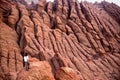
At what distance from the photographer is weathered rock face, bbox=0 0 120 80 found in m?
44.5

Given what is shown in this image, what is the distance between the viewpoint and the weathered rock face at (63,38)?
44.5m

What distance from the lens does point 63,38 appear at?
56.0 metres

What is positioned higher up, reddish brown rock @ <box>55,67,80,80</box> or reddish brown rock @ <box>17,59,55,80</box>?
reddish brown rock @ <box>17,59,55,80</box>

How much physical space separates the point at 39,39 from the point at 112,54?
74.0 ft

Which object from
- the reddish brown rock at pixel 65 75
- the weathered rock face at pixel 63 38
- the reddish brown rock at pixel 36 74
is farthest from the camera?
the weathered rock face at pixel 63 38

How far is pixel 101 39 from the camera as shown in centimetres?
6003

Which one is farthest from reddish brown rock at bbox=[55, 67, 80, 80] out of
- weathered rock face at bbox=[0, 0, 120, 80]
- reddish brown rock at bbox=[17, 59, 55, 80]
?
reddish brown rock at bbox=[17, 59, 55, 80]

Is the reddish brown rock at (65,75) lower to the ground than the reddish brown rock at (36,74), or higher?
lower

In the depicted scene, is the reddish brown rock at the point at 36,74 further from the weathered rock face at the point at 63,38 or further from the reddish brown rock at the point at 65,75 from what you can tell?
the weathered rock face at the point at 63,38

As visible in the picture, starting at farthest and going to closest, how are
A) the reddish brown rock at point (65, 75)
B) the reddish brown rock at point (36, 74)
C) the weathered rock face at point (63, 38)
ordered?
1. the weathered rock face at point (63, 38)
2. the reddish brown rock at point (65, 75)
3. the reddish brown rock at point (36, 74)

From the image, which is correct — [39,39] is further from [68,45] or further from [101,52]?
[101,52]

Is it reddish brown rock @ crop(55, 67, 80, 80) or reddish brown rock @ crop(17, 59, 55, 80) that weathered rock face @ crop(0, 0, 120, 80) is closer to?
reddish brown rock @ crop(55, 67, 80, 80)

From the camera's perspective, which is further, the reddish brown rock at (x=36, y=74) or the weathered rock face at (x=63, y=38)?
the weathered rock face at (x=63, y=38)

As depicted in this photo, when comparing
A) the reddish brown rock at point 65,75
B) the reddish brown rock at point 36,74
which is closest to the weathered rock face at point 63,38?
the reddish brown rock at point 65,75
